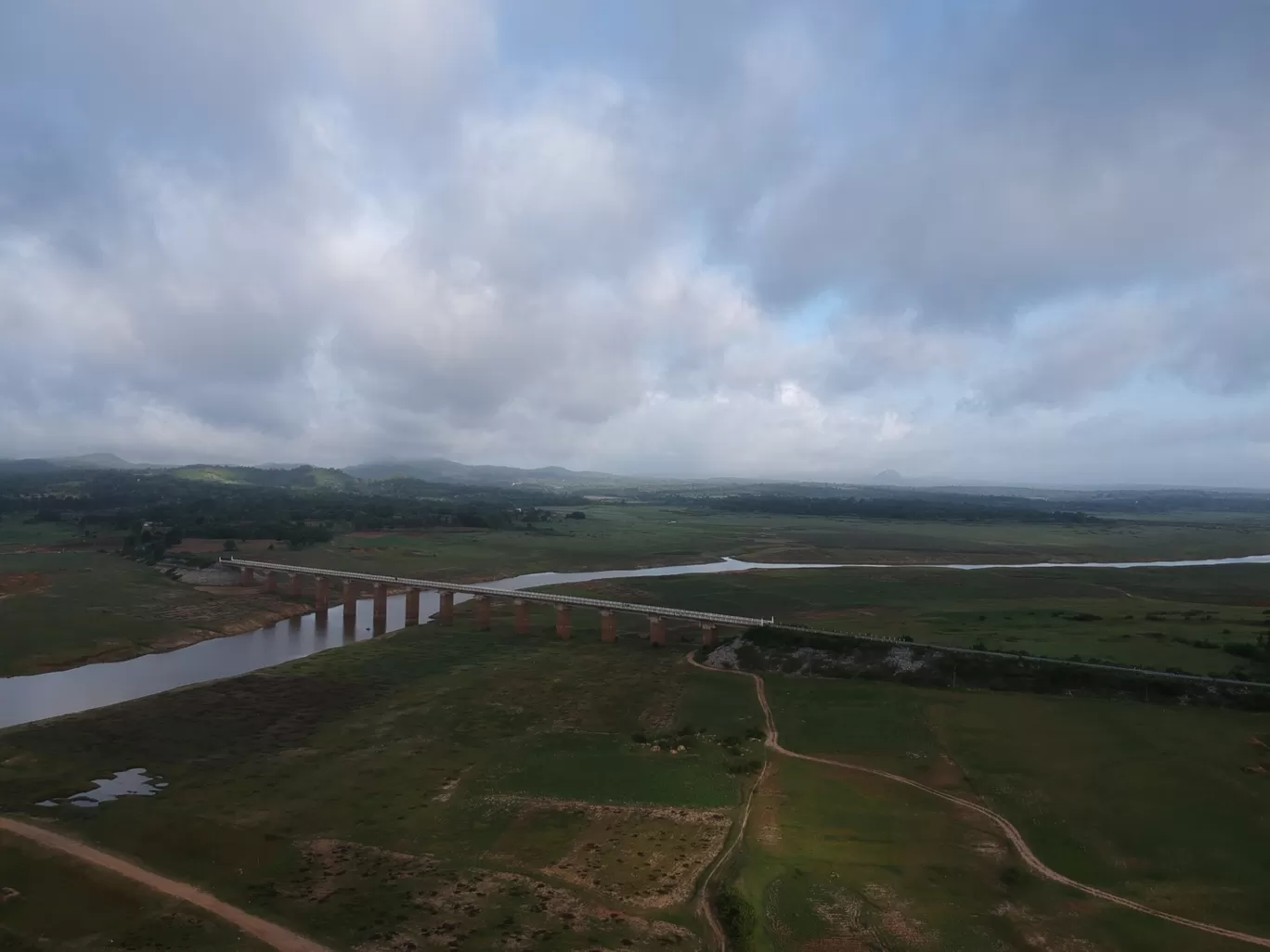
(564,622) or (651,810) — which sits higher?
(564,622)

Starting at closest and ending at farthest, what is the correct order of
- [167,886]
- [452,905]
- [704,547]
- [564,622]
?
[452,905], [167,886], [564,622], [704,547]

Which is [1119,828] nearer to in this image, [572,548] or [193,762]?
[193,762]

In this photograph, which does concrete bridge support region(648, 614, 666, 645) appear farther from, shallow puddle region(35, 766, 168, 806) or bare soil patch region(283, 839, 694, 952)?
shallow puddle region(35, 766, 168, 806)

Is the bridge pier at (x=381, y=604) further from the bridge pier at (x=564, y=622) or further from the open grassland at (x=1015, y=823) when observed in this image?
the open grassland at (x=1015, y=823)

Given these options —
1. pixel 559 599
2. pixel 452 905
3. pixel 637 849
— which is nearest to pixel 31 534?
pixel 559 599

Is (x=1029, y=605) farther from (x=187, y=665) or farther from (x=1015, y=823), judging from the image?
(x=187, y=665)

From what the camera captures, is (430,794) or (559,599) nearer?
(430,794)

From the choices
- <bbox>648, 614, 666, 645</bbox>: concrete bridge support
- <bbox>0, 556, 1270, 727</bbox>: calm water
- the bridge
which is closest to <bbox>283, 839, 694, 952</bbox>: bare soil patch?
<bbox>0, 556, 1270, 727</bbox>: calm water
